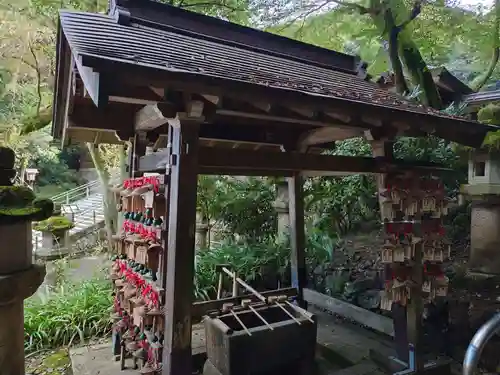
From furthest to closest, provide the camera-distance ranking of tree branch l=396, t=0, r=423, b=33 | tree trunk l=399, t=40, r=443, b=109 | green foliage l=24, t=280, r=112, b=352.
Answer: tree trunk l=399, t=40, r=443, b=109 < tree branch l=396, t=0, r=423, b=33 < green foliage l=24, t=280, r=112, b=352

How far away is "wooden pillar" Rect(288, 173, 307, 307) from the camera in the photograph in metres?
5.18

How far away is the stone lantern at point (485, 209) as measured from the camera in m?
4.34

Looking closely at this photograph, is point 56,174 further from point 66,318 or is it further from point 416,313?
point 416,313

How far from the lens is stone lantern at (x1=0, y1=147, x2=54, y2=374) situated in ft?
5.07

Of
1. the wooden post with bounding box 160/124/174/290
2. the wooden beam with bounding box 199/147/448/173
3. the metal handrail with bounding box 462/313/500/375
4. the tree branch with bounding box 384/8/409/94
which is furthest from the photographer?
the tree branch with bounding box 384/8/409/94

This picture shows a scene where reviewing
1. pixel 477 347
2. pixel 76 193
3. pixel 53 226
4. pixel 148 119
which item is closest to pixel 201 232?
pixel 53 226

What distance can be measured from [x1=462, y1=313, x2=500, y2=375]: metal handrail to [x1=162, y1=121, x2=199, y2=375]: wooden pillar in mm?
1835

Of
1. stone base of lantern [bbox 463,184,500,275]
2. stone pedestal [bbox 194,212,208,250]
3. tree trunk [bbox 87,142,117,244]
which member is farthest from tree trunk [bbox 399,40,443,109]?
tree trunk [bbox 87,142,117,244]

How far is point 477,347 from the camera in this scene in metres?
1.81

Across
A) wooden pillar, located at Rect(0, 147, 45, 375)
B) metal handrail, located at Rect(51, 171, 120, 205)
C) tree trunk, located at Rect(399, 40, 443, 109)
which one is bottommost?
metal handrail, located at Rect(51, 171, 120, 205)

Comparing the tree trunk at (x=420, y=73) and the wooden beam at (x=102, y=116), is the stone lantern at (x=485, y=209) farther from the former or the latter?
the wooden beam at (x=102, y=116)

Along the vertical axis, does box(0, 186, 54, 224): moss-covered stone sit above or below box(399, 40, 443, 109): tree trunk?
below

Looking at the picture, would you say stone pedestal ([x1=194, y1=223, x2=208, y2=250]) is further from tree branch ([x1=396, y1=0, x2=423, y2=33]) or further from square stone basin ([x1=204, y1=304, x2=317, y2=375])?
tree branch ([x1=396, y1=0, x2=423, y2=33])

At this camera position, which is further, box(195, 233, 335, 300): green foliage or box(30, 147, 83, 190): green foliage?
box(30, 147, 83, 190): green foliage
